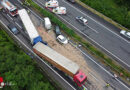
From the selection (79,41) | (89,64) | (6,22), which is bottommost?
(89,64)

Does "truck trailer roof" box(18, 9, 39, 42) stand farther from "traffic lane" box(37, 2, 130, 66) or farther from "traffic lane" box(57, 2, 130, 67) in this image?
"traffic lane" box(57, 2, 130, 67)

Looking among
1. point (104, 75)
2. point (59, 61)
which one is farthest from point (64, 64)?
point (104, 75)

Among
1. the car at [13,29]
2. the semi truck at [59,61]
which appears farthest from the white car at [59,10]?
the car at [13,29]

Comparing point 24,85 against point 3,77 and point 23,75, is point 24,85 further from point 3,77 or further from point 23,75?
point 3,77

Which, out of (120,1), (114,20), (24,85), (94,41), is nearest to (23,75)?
(24,85)

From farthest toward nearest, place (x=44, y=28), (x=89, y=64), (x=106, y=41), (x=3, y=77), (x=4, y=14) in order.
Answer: (x=4, y=14) < (x=44, y=28) < (x=106, y=41) < (x=89, y=64) < (x=3, y=77)

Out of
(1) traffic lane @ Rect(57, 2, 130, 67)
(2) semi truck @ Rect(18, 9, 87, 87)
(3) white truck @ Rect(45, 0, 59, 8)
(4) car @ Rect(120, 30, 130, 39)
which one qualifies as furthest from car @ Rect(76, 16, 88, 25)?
(2) semi truck @ Rect(18, 9, 87, 87)
